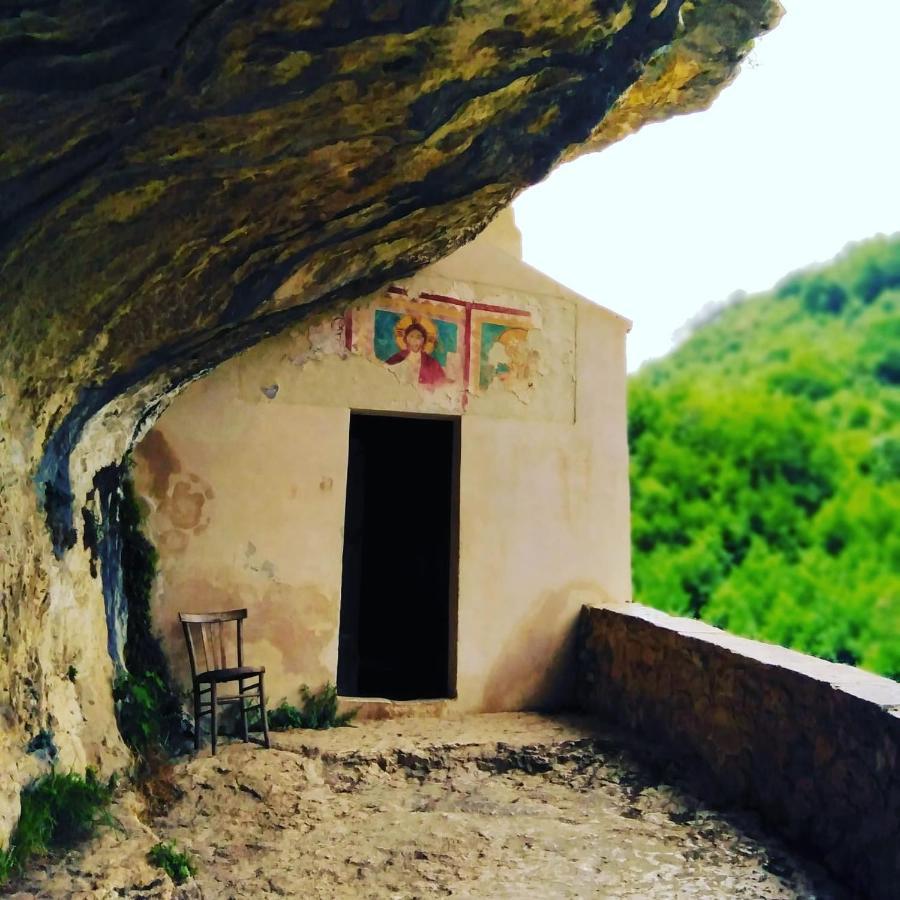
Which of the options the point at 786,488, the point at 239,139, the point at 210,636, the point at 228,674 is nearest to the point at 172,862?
the point at 228,674

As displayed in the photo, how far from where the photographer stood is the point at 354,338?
17.0 feet

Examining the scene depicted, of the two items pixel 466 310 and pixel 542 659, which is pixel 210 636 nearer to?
pixel 542 659

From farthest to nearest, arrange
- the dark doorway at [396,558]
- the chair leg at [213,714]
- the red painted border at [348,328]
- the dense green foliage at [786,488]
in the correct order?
the dense green foliage at [786,488] → the dark doorway at [396,558] → the red painted border at [348,328] → the chair leg at [213,714]

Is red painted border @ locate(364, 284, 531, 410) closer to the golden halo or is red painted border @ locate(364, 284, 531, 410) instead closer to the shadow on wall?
the golden halo

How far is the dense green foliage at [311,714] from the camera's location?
186 inches

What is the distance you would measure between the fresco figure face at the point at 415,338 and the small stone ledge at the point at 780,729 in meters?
2.04

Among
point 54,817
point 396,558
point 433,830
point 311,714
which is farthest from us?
point 396,558

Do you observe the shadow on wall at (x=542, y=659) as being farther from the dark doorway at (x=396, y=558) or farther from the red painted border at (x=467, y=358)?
the red painted border at (x=467, y=358)

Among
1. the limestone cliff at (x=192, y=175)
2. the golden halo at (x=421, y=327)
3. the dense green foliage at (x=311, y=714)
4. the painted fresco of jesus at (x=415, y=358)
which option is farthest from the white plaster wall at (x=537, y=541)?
the limestone cliff at (x=192, y=175)

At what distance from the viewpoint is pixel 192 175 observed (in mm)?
2549

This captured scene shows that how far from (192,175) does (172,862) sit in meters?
2.36

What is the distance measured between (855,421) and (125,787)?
2238 centimetres

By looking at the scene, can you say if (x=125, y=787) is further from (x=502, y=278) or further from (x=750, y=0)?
(x=750, y=0)

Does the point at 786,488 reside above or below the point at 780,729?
above
